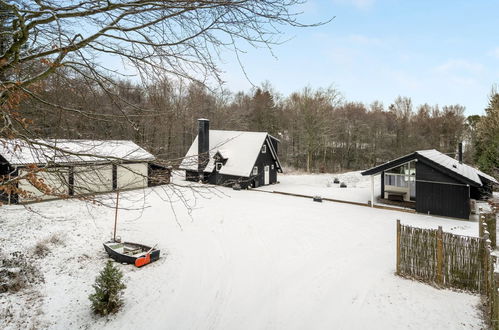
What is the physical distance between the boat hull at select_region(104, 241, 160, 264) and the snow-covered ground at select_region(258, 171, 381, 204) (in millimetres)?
13378

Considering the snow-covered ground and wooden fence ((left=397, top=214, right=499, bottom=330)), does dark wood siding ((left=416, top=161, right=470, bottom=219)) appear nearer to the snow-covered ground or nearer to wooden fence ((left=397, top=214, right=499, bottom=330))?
the snow-covered ground

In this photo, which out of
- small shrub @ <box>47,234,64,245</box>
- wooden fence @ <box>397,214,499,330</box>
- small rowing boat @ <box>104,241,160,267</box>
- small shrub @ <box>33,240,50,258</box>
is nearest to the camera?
wooden fence @ <box>397,214,499,330</box>

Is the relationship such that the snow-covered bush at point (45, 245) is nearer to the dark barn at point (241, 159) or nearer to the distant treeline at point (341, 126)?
the dark barn at point (241, 159)

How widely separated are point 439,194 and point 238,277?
39.2ft

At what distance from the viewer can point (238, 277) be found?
8805 millimetres

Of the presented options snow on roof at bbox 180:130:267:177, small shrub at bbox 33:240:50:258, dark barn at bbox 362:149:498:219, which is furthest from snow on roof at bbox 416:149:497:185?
small shrub at bbox 33:240:50:258

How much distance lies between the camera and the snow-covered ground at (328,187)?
21.0m

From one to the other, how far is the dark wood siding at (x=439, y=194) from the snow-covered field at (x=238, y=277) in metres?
0.72

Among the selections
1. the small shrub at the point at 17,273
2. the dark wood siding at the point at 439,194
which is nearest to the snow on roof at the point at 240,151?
the dark wood siding at the point at 439,194

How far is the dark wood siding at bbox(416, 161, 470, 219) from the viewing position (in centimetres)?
1471

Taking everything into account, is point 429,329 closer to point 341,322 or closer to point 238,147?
point 341,322

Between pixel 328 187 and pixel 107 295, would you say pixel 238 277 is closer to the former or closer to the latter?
pixel 107 295

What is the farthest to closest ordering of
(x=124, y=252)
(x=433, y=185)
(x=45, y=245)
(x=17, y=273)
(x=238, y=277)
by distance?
(x=433, y=185)
(x=45, y=245)
(x=124, y=252)
(x=17, y=273)
(x=238, y=277)

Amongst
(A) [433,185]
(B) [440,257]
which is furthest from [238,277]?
(A) [433,185]
